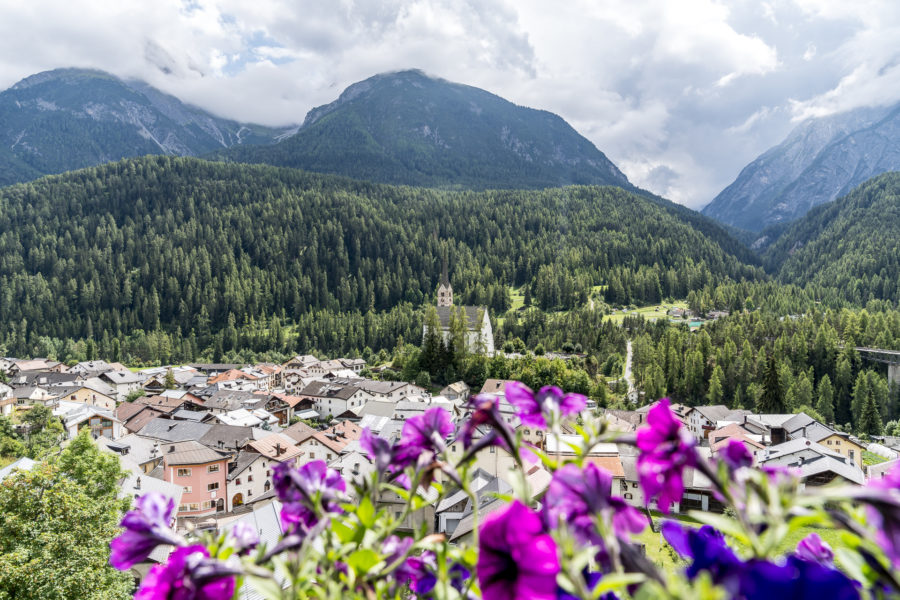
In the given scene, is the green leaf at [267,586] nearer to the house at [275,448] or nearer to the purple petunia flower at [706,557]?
the purple petunia flower at [706,557]

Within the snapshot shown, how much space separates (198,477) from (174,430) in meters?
13.6

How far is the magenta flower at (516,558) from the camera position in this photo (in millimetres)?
1050

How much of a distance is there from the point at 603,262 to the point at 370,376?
3618 inches

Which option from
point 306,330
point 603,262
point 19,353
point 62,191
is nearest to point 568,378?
point 306,330

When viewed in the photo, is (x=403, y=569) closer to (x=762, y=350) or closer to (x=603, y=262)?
(x=762, y=350)

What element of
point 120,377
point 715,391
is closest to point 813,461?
point 715,391

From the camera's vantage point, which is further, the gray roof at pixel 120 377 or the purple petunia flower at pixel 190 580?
the gray roof at pixel 120 377

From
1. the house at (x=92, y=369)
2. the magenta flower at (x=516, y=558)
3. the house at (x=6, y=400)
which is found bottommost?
the house at (x=92, y=369)

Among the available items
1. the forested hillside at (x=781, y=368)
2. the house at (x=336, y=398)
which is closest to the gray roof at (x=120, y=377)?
the house at (x=336, y=398)

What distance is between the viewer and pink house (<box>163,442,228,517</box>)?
102 ft

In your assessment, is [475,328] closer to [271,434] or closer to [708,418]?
[708,418]

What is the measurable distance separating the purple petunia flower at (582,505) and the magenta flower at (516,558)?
62mm

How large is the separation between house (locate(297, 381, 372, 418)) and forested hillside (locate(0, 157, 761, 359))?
139 ft

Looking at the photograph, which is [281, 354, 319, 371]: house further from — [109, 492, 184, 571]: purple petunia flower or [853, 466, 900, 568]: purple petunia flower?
[853, 466, 900, 568]: purple petunia flower
